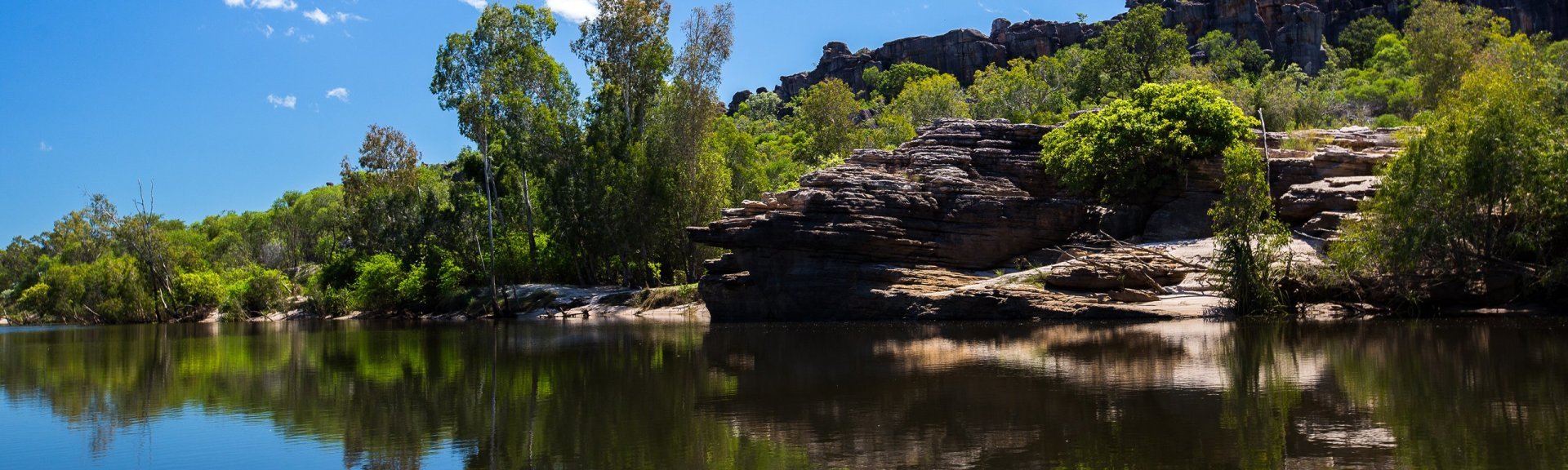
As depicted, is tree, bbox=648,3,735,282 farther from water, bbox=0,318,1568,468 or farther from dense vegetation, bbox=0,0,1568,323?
water, bbox=0,318,1568,468

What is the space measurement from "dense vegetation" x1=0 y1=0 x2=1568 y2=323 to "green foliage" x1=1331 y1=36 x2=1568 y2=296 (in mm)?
58

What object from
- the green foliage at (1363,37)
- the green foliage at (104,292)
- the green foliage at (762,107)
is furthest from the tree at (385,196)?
the green foliage at (1363,37)

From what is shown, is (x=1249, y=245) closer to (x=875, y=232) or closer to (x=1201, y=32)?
(x=875, y=232)

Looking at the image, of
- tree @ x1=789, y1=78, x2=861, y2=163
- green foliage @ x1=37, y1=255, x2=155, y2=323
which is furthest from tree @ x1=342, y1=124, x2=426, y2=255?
tree @ x1=789, y1=78, x2=861, y2=163

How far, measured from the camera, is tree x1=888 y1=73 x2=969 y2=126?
71.7 m

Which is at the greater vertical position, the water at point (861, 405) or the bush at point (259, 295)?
the bush at point (259, 295)

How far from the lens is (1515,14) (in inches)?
3644

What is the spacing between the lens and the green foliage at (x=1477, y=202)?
1000 inches

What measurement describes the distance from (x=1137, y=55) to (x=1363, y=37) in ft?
166

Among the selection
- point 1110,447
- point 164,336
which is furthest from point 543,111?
point 1110,447

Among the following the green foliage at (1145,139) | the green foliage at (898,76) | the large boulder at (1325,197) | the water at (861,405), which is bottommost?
the water at (861,405)

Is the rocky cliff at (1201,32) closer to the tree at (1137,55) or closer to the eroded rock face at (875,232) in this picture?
the tree at (1137,55)

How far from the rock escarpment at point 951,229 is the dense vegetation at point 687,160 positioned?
5.69 feet

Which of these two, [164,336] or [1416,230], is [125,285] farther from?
[1416,230]
